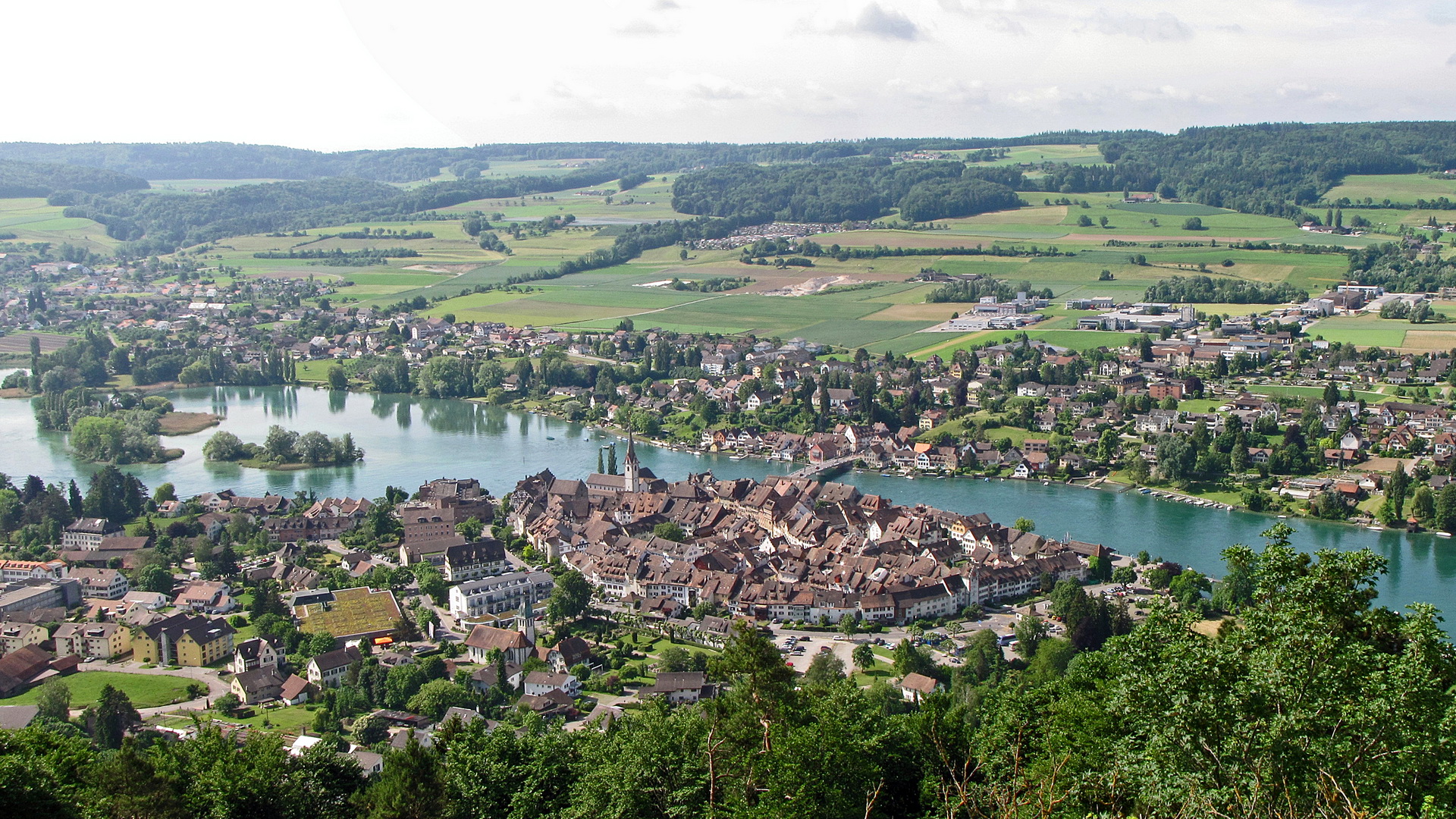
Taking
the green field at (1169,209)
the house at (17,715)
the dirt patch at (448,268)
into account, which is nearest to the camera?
the house at (17,715)

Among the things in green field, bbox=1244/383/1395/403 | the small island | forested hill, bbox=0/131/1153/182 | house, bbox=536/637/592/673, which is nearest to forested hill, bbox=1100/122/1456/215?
forested hill, bbox=0/131/1153/182

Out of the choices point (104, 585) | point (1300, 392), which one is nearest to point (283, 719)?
point (104, 585)

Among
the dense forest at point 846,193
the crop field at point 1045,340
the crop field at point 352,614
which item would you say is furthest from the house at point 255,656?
the dense forest at point 846,193

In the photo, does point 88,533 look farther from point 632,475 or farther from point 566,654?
point 566,654

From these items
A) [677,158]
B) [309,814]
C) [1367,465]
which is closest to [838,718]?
[309,814]

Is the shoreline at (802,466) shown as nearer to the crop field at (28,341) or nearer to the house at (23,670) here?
the crop field at (28,341)

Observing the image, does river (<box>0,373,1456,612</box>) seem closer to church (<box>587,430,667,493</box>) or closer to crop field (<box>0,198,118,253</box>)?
church (<box>587,430,667,493</box>)

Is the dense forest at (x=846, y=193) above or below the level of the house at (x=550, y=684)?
above

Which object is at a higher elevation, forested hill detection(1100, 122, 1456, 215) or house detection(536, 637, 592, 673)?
forested hill detection(1100, 122, 1456, 215)
